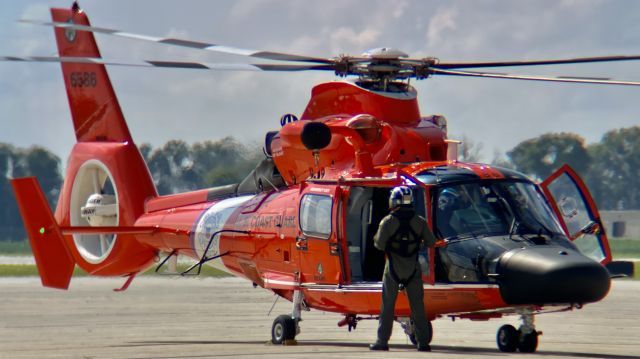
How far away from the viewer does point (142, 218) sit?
20.2m

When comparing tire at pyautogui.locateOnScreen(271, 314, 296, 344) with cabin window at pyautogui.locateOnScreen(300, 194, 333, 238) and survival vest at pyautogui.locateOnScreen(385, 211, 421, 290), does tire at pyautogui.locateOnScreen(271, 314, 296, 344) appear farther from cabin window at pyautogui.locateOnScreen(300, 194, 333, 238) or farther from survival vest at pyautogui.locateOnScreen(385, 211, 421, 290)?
survival vest at pyautogui.locateOnScreen(385, 211, 421, 290)

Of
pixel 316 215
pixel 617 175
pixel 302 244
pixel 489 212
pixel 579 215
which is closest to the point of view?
pixel 489 212

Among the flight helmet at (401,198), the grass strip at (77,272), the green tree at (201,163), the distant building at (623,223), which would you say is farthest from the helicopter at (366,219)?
the distant building at (623,223)

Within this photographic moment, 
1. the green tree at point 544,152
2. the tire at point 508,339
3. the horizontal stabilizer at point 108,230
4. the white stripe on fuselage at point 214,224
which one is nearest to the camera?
the tire at point 508,339

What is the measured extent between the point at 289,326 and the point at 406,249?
288 centimetres

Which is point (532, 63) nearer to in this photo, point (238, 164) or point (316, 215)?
point (316, 215)

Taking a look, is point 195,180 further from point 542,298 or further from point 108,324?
point 542,298

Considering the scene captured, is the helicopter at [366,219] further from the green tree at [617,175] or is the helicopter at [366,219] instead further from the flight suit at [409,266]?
the green tree at [617,175]

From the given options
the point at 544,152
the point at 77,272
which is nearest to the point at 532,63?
the point at 77,272

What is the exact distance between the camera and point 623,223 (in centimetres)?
6106

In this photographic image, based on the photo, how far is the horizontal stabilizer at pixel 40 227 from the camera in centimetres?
1816

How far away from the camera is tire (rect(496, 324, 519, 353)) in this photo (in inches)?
571

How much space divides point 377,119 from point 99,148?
6632 mm

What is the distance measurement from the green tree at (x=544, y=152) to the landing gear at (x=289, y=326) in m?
27.6
